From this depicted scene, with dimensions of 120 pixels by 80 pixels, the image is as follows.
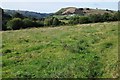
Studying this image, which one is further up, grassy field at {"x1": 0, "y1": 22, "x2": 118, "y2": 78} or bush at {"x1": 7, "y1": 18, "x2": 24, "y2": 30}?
bush at {"x1": 7, "y1": 18, "x2": 24, "y2": 30}

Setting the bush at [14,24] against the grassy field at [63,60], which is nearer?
the grassy field at [63,60]

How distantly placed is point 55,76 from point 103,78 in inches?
88.9

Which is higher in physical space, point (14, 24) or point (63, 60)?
point (14, 24)

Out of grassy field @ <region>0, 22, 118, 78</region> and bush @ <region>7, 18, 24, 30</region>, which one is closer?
grassy field @ <region>0, 22, 118, 78</region>

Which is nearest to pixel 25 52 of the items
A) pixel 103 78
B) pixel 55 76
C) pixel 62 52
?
pixel 62 52

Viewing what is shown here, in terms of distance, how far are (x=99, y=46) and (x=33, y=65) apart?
5638mm

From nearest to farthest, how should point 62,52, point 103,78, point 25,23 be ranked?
1. point 103,78
2. point 62,52
3. point 25,23

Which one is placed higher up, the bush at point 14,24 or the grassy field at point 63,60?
the bush at point 14,24

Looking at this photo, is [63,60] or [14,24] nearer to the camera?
[63,60]

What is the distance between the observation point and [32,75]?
13.7 metres

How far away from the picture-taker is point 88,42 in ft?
69.3

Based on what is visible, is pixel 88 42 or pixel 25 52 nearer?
pixel 25 52

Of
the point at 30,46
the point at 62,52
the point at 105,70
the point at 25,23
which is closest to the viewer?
the point at 105,70

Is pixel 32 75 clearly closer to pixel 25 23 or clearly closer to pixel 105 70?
pixel 105 70
